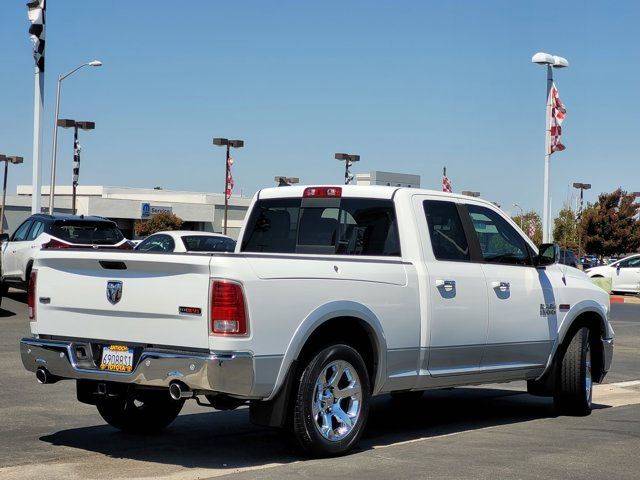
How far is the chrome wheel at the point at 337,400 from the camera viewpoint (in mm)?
7668

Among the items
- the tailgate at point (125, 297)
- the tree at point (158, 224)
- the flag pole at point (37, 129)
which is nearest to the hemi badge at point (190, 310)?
the tailgate at point (125, 297)

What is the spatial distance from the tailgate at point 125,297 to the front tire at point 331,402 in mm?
905

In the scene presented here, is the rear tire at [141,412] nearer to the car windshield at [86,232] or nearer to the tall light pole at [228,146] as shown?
the car windshield at [86,232]

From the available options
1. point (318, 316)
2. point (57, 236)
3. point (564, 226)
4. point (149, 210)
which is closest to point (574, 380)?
point (318, 316)

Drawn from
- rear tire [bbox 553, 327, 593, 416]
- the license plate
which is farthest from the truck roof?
the license plate

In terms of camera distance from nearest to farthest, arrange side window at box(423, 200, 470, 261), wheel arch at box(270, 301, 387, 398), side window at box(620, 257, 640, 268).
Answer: wheel arch at box(270, 301, 387, 398)
side window at box(423, 200, 470, 261)
side window at box(620, 257, 640, 268)

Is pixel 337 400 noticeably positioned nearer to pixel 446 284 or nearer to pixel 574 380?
pixel 446 284

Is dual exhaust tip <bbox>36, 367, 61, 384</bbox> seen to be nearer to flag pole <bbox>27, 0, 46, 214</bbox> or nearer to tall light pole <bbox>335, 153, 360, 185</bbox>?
flag pole <bbox>27, 0, 46, 214</bbox>

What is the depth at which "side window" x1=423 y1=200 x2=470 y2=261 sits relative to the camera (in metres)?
8.97

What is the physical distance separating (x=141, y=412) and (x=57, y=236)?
42.3 feet

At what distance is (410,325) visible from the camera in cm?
842

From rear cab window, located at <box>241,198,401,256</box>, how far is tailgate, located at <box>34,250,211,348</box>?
2061 mm

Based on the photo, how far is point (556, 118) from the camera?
2830cm

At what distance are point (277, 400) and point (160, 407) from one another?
1.83 metres
